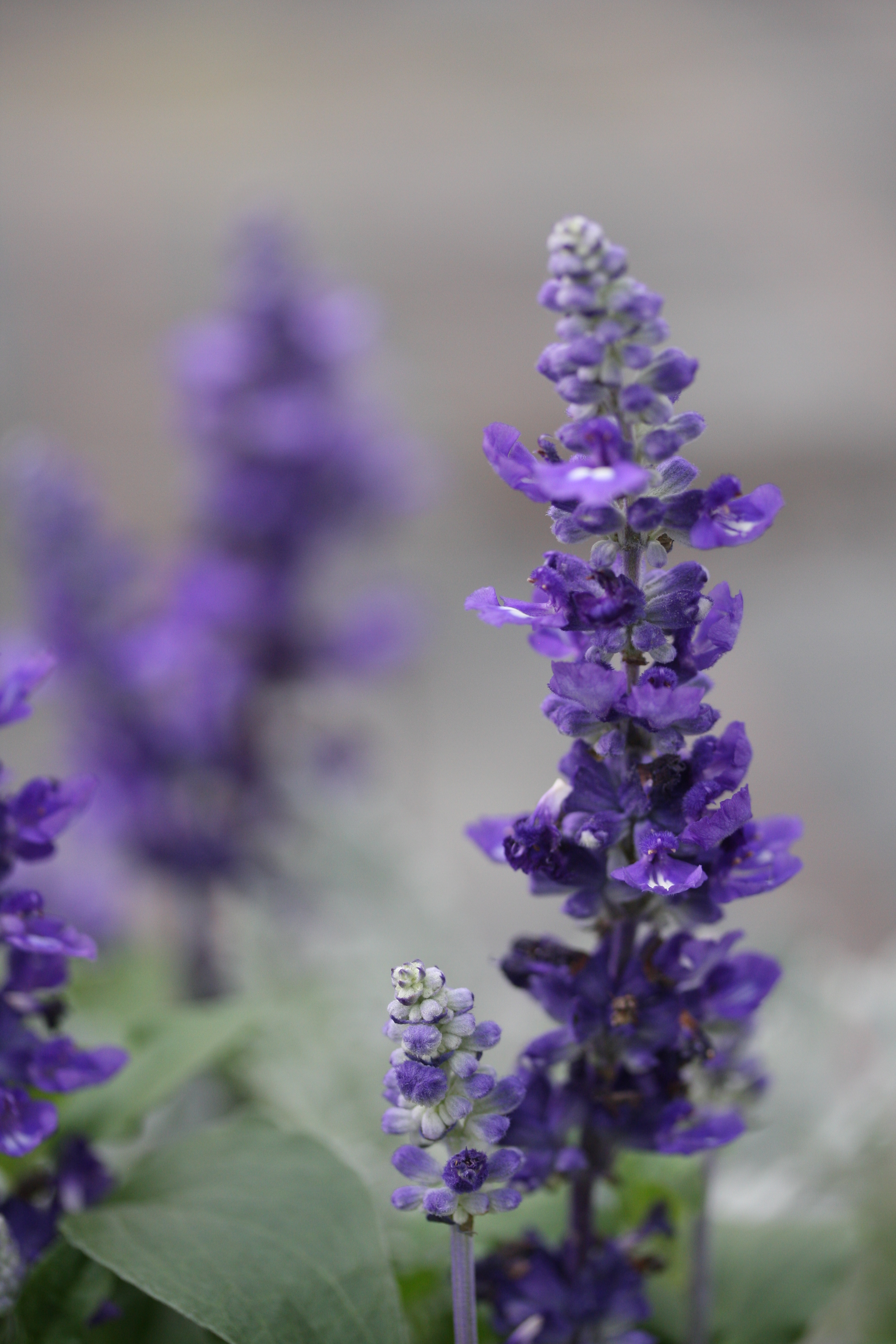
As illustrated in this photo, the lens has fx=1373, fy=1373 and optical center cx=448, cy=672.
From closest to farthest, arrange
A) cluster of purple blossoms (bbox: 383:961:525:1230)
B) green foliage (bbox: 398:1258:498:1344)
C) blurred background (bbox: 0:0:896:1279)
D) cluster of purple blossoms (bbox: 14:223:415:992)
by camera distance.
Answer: cluster of purple blossoms (bbox: 383:961:525:1230) < green foliage (bbox: 398:1258:498:1344) < cluster of purple blossoms (bbox: 14:223:415:992) < blurred background (bbox: 0:0:896:1279)

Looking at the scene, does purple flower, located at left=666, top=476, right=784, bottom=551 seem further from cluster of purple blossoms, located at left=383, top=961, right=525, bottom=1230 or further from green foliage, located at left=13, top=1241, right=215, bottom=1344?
green foliage, located at left=13, top=1241, right=215, bottom=1344

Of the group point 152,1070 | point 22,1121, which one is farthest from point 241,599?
point 22,1121

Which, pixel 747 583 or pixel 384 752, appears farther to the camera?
pixel 747 583

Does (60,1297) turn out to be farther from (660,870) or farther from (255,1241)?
(660,870)

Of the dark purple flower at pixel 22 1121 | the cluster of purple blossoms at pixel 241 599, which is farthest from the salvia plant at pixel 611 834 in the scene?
the cluster of purple blossoms at pixel 241 599

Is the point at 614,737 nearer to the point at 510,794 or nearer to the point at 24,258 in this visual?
the point at 510,794

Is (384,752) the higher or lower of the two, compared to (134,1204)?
higher

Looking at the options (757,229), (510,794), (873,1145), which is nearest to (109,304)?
(757,229)

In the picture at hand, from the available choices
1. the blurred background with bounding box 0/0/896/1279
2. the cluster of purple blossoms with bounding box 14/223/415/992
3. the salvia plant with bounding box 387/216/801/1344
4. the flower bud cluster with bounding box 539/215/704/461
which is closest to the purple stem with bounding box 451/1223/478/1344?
the salvia plant with bounding box 387/216/801/1344
